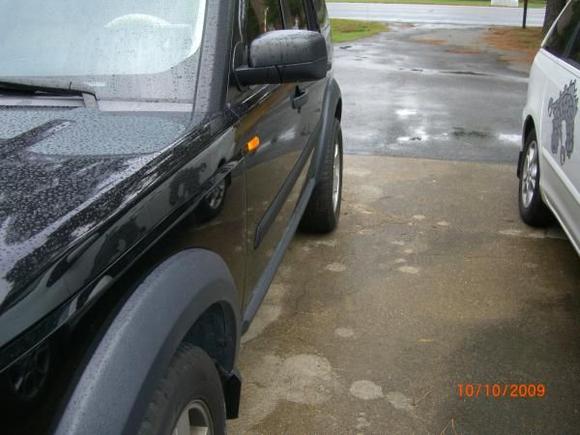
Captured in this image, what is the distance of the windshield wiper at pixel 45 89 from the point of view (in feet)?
6.96

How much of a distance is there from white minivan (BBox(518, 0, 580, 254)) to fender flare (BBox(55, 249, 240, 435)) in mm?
2469

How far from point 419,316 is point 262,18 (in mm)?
1824

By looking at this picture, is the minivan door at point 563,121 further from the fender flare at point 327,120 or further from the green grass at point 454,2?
the green grass at point 454,2

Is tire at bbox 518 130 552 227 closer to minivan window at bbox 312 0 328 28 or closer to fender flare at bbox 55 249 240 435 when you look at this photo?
minivan window at bbox 312 0 328 28

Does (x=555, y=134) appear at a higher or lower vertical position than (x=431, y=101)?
higher

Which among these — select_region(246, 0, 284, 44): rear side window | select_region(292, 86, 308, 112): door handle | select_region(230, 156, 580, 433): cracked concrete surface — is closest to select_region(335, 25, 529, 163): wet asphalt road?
select_region(230, 156, 580, 433): cracked concrete surface

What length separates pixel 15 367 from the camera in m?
1.19

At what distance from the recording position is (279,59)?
2.27 metres

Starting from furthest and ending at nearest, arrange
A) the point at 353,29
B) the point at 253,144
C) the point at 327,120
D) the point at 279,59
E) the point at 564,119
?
the point at 353,29 < the point at 327,120 < the point at 564,119 < the point at 253,144 < the point at 279,59

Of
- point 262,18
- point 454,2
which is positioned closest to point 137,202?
point 262,18

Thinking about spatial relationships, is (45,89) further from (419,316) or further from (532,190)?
→ (532,190)

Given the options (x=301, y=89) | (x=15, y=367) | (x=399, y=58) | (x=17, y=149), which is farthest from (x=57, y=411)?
(x=399, y=58)

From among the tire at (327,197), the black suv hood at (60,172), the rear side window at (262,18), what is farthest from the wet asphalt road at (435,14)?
the black suv hood at (60,172)

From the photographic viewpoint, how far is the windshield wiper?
2.12 m
